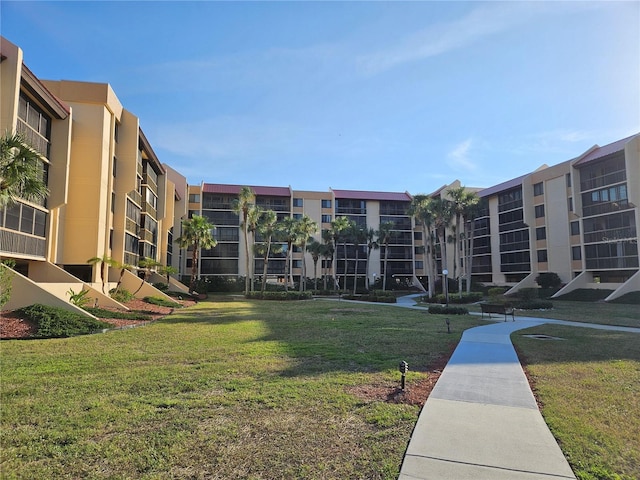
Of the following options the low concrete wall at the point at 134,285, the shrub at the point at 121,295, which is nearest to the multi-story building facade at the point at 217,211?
the low concrete wall at the point at 134,285

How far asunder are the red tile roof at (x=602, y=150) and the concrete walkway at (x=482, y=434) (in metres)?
42.5

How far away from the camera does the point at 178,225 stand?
55.9 m

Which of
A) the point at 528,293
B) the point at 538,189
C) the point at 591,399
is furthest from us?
the point at 538,189

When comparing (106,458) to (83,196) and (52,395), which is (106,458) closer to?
(52,395)

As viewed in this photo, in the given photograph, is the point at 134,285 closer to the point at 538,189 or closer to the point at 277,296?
the point at 277,296

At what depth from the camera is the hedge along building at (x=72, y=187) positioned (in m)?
18.5

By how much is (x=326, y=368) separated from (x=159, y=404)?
152 inches

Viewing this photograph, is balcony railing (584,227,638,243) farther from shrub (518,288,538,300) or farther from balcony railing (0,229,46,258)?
balcony railing (0,229,46,258)

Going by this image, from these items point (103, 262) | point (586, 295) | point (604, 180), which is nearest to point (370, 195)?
point (604, 180)

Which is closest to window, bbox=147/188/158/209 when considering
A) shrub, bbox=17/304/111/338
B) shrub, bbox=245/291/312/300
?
shrub, bbox=245/291/312/300

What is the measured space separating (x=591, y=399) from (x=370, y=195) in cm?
6686

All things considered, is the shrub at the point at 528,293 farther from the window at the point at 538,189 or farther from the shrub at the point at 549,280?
the window at the point at 538,189

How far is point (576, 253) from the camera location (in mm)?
45500

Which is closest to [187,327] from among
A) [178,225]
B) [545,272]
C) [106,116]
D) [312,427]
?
[312,427]
